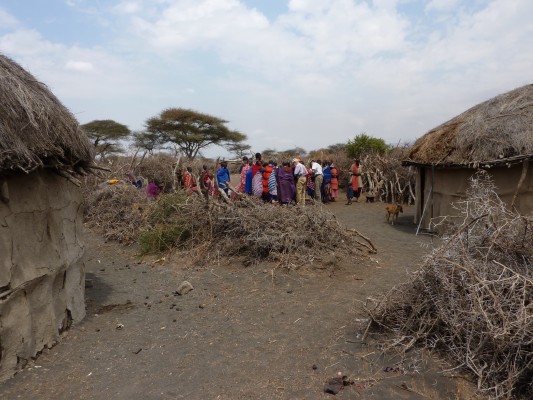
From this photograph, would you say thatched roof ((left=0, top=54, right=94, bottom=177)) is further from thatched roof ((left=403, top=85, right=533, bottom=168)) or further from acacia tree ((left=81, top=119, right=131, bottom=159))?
acacia tree ((left=81, top=119, right=131, bottom=159))

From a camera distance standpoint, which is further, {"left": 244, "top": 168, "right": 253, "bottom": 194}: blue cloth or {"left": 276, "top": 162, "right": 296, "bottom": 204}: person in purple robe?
{"left": 276, "top": 162, "right": 296, "bottom": 204}: person in purple robe

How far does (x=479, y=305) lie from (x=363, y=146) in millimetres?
17558

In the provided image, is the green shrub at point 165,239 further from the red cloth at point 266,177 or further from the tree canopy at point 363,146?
the tree canopy at point 363,146

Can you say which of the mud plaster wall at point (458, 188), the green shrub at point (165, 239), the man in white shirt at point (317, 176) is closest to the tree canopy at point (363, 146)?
the man in white shirt at point (317, 176)

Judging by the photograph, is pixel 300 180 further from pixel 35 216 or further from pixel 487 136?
pixel 35 216

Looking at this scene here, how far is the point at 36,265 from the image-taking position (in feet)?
14.6

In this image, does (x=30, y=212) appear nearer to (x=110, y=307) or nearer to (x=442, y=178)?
(x=110, y=307)

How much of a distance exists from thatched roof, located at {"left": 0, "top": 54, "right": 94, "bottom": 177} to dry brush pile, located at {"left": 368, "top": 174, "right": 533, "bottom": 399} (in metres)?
3.73

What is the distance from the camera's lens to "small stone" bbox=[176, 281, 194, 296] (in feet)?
21.0

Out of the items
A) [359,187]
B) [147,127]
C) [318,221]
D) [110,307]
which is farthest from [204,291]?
[147,127]

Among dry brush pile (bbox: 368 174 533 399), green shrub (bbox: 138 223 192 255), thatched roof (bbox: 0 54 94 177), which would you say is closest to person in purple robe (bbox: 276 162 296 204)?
green shrub (bbox: 138 223 192 255)

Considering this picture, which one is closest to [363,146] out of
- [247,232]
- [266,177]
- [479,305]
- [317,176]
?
[317,176]

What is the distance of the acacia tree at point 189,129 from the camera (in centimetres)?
2552

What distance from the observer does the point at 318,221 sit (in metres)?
7.80
